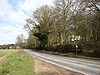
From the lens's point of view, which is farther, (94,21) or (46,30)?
(46,30)

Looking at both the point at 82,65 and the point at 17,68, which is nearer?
the point at 17,68

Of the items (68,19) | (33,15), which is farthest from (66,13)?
(33,15)

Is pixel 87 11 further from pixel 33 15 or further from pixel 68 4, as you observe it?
pixel 33 15

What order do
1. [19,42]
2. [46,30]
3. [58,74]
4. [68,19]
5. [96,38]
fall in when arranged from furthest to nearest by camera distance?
1. [19,42]
2. [46,30]
3. [68,19]
4. [96,38]
5. [58,74]

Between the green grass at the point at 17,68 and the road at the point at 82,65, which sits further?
the road at the point at 82,65

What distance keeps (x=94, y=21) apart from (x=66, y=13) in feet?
77.7

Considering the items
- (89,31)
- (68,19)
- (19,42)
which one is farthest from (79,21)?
(19,42)

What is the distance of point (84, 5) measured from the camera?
44.8m

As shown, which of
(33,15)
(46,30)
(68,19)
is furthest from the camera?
(33,15)

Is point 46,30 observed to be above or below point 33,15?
below

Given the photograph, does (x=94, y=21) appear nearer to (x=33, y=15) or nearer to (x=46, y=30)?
(x=46, y=30)

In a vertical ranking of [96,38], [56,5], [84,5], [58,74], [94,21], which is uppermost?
[56,5]

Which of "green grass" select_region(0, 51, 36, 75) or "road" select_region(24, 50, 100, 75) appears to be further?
"road" select_region(24, 50, 100, 75)

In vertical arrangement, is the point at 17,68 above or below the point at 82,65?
above
